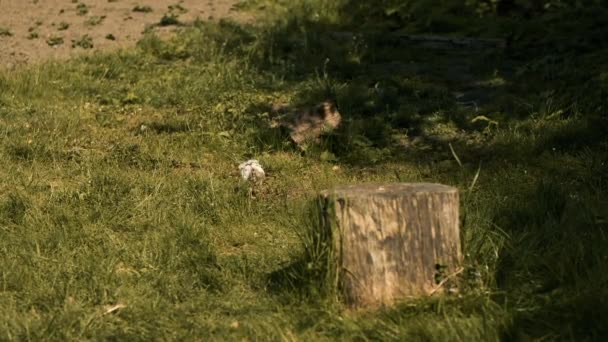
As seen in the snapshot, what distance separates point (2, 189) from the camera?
6188 mm

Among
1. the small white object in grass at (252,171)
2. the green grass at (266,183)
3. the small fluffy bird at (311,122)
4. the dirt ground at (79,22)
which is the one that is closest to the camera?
the green grass at (266,183)

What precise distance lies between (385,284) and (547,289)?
762 millimetres

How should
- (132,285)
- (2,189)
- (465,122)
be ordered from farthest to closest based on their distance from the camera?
(465,122)
(2,189)
(132,285)

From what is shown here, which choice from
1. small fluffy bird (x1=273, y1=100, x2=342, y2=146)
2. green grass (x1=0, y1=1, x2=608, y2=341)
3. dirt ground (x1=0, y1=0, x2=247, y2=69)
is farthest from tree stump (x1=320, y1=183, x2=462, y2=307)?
dirt ground (x1=0, y1=0, x2=247, y2=69)

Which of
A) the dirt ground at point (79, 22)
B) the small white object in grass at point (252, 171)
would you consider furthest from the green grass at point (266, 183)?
the dirt ground at point (79, 22)

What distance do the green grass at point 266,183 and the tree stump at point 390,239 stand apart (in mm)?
112

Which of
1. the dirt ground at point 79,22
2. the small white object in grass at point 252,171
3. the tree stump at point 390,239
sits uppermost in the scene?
the tree stump at point 390,239

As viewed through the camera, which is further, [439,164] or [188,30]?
[188,30]

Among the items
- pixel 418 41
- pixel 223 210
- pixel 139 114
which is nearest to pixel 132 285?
pixel 223 210

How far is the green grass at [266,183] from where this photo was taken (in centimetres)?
395

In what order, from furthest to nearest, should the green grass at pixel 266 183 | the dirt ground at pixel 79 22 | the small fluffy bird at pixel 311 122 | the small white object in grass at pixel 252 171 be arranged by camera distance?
the dirt ground at pixel 79 22
the small fluffy bird at pixel 311 122
the small white object in grass at pixel 252 171
the green grass at pixel 266 183

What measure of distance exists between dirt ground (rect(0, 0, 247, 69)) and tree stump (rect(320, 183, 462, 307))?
7.03 meters

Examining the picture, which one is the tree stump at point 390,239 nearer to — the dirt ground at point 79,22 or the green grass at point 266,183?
the green grass at point 266,183

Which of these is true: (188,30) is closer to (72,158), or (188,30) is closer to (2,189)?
(72,158)
